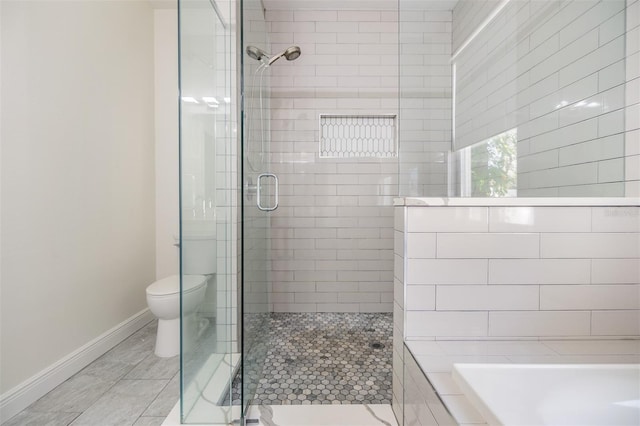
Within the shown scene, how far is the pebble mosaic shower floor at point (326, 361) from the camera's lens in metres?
1.51

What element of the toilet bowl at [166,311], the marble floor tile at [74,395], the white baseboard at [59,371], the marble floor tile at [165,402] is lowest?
the marble floor tile at [74,395]

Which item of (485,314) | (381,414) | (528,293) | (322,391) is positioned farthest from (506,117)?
(322,391)

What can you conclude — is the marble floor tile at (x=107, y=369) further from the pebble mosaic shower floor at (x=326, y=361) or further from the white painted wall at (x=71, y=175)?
the pebble mosaic shower floor at (x=326, y=361)

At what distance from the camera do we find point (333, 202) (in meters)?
2.70

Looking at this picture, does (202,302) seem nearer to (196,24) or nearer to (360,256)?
(196,24)

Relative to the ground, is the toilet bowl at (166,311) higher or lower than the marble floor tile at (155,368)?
higher

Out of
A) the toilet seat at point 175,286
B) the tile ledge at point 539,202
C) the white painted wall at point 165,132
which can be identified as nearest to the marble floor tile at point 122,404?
the toilet seat at point 175,286

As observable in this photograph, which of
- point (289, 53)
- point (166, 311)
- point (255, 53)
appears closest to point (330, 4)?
point (289, 53)

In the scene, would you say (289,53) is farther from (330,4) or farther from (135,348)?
(135,348)

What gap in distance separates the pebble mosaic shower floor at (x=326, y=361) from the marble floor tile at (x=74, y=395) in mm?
833

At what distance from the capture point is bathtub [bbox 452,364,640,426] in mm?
864

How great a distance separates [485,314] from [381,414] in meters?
0.68

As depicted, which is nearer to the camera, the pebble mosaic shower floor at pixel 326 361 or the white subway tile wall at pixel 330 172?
the pebble mosaic shower floor at pixel 326 361

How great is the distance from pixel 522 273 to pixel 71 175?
2491mm
